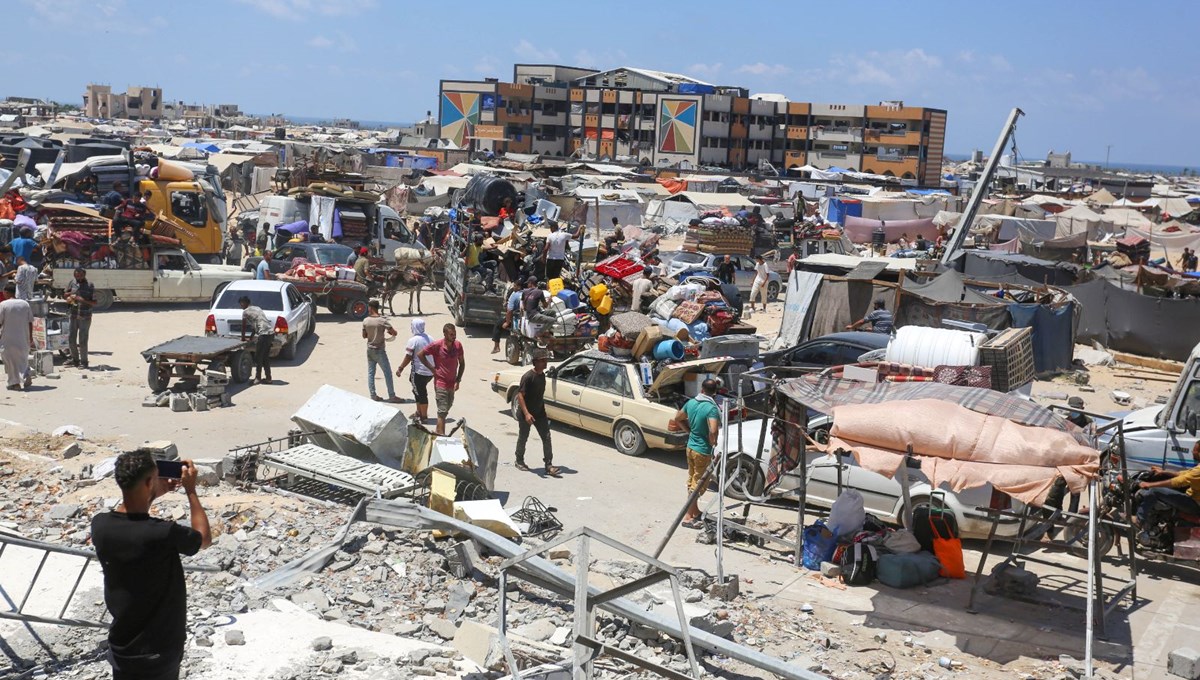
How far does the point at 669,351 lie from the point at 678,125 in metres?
81.8

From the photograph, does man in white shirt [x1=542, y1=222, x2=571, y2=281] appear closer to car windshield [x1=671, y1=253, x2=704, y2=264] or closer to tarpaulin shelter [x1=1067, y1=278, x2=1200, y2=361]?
car windshield [x1=671, y1=253, x2=704, y2=264]

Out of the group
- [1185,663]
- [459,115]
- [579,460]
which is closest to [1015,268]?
[579,460]

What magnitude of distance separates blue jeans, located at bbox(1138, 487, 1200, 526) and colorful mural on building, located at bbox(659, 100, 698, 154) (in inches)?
3353

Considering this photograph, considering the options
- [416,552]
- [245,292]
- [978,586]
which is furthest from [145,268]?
[978,586]

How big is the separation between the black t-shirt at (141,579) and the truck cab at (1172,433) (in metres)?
9.45

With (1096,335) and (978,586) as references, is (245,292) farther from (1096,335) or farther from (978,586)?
(1096,335)

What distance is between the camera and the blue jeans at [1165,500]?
999 centimetres

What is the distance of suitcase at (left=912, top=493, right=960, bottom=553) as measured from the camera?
33.8ft

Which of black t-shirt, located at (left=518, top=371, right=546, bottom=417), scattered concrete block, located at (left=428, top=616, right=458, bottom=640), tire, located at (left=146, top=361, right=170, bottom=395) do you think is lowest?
scattered concrete block, located at (left=428, top=616, right=458, bottom=640)

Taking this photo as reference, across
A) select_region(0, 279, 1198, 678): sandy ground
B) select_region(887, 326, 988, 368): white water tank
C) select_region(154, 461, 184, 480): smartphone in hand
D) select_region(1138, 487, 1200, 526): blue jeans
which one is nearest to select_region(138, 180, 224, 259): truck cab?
select_region(0, 279, 1198, 678): sandy ground

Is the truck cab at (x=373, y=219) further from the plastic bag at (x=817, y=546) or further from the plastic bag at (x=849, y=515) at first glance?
the plastic bag at (x=849, y=515)

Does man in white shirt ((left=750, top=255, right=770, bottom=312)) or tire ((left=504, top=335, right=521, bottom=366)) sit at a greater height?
man in white shirt ((left=750, top=255, right=770, bottom=312))

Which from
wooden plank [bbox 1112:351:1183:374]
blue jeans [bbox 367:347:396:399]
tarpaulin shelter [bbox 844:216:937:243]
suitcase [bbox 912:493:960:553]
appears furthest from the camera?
tarpaulin shelter [bbox 844:216:937:243]

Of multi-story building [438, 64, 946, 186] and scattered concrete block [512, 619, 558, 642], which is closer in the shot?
scattered concrete block [512, 619, 558, 642]
